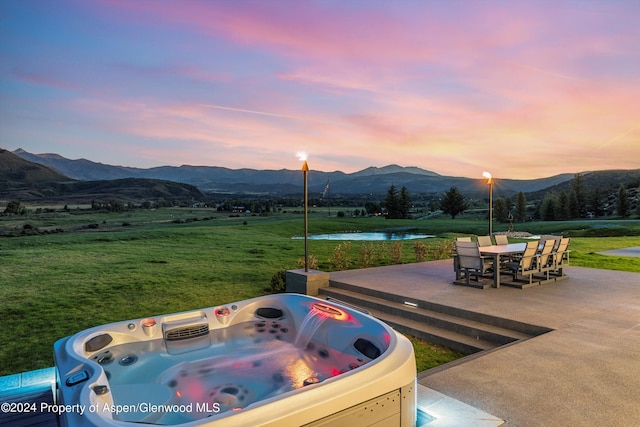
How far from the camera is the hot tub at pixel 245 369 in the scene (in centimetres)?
223

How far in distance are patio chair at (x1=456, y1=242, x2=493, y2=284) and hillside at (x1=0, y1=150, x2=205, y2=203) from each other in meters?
16.3

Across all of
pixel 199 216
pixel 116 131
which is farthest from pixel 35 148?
pixel 199 216

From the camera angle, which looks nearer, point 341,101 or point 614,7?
point 614,7

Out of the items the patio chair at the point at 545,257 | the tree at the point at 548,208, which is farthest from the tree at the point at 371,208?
the patio chair at the point at 545,257

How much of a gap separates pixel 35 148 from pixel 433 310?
52.1 feet

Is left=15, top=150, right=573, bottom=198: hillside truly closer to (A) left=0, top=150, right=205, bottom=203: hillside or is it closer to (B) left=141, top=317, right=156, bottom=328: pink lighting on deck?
Answer: (A) left=0, top=150, right=205, bottom=203: hillside

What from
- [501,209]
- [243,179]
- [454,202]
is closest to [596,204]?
[501,209]

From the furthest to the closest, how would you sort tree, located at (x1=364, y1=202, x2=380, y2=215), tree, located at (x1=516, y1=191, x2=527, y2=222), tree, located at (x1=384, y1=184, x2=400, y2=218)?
tree, located at (x1=384, y1=184, x2=400, y2=218) < tree, located at (x1=516, y1=191, x2=527, y2=222) < tree, located at (x1=364, y1=202, x2=380, y2=215)

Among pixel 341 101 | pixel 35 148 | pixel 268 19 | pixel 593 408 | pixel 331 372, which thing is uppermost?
pixel 268 19

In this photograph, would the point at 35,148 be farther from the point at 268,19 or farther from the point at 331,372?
the point at 331,372

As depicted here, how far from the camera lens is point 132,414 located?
309cm

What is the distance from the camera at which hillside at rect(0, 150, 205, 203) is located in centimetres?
1526

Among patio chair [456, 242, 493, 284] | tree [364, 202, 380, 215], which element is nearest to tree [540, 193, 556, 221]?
tree [364, 202, 380, 215]

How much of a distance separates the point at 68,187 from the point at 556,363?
2049cm
